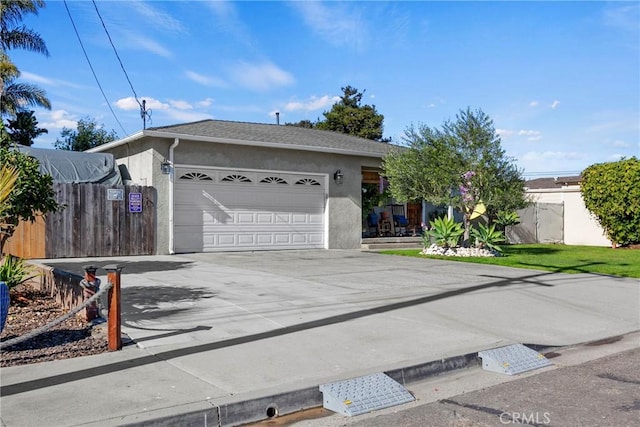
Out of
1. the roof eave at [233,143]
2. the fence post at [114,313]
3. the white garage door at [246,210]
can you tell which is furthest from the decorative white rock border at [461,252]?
the fence post at [114,313]

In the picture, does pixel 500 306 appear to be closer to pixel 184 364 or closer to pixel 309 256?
pixel 184 364

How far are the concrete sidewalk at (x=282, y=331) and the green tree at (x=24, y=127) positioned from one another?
24489 mm

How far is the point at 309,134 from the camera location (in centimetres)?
2172

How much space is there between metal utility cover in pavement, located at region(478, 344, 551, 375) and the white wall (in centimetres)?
2040

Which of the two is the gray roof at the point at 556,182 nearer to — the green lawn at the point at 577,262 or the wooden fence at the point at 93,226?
the green lawn at the point at 577,262

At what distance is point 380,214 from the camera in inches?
971

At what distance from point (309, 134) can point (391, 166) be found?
5077 millimetres

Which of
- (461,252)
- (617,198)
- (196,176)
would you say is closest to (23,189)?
(196,176)

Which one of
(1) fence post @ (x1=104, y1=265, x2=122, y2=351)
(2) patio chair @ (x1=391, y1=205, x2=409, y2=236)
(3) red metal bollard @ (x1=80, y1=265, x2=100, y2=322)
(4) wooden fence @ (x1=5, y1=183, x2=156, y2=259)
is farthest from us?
(2) patio chair @ (x1=391, y1=205, x2=409, y2=236)

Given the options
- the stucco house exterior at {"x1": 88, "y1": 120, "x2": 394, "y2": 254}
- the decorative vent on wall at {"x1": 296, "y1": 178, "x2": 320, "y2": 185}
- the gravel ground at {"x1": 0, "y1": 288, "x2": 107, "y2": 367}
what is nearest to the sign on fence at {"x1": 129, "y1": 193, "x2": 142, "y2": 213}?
the stucco house exterior at {"x1": 88, "y1": 120, "x2": 394, "y2": 254}

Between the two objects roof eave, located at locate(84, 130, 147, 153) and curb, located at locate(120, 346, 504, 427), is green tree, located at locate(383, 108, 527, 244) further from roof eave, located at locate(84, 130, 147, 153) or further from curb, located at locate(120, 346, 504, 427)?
curb, located at locate(120, 346, 504, 427)

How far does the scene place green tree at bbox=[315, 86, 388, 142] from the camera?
153 ft

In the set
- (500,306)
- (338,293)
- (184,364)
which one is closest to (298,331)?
(184,364)

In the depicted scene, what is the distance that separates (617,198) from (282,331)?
750 inches
